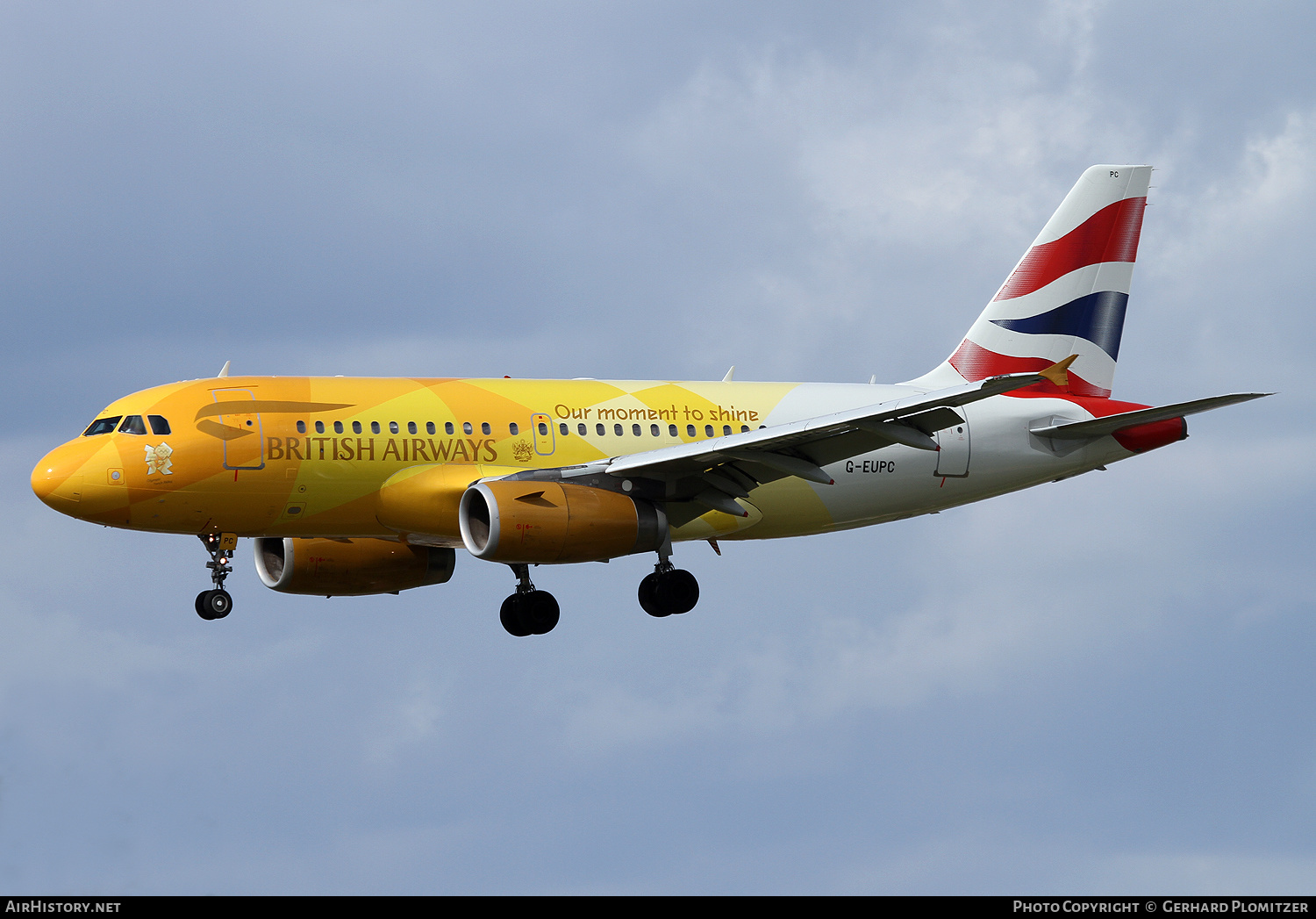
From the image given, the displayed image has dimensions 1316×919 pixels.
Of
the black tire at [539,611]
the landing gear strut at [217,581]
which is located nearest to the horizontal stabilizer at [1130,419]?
the black tire at [539,611]

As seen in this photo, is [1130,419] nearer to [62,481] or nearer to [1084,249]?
[1084,249]

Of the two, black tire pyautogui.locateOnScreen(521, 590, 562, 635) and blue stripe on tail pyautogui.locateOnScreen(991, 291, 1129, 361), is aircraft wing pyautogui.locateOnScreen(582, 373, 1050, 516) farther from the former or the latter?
blue stripe on tail pyautogui.locateOnScreen(991, 291, 1129, 361)

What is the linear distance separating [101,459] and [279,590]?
676 cm

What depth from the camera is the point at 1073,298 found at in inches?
1639

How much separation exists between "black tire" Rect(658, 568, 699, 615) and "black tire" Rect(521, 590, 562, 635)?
388 cm

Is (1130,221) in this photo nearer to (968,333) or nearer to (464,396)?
(968,333)

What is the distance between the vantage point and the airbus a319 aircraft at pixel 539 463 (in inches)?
1281

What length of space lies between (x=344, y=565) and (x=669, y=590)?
749cm

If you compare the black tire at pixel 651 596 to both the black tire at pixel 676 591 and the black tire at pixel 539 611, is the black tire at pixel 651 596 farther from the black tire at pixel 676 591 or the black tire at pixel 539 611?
the black tire at pixel 539 611

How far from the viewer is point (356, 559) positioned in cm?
3800

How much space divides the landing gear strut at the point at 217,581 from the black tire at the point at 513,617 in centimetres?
641

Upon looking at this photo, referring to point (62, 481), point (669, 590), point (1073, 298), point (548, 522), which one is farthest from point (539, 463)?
point (1073, 298)
